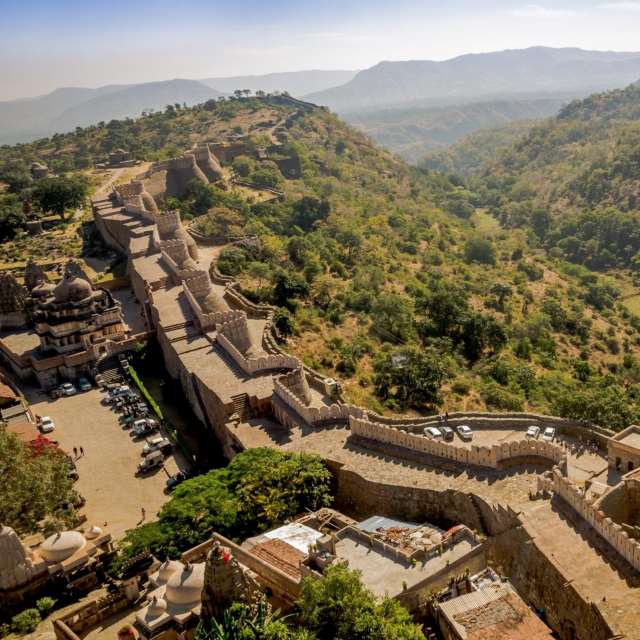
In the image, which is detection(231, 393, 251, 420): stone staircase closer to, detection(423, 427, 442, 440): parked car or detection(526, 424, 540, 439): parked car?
detection(423, 427, 442, 440): parked car

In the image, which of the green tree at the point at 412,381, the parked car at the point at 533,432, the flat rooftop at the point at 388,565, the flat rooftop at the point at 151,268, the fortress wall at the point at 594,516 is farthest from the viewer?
the flat rooftop at the point at 151,268

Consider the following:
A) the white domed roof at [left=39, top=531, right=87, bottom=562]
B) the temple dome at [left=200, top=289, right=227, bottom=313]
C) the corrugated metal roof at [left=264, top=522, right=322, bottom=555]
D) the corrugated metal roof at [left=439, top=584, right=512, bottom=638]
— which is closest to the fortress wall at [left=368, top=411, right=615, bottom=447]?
the corrugated metal roof at [left=264, top=522, right=322, bottom=555]

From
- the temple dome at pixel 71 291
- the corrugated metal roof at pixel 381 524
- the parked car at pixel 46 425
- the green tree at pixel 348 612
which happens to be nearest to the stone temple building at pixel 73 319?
the temple dome at pixel 71 291

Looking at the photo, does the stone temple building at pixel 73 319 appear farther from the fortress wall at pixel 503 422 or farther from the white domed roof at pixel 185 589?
the white domed roof at pixel 185 589

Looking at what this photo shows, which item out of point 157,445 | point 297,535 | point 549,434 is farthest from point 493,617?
point 157,445

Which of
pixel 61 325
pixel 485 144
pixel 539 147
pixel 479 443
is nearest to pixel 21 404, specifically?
pixel 61 325

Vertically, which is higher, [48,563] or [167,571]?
[167,571]

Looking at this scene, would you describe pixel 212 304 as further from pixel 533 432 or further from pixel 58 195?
pixel 58 195
